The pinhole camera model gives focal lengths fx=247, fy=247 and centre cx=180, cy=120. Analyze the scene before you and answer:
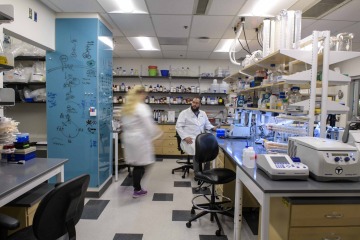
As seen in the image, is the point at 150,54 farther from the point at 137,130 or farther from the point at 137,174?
the point at 137,174

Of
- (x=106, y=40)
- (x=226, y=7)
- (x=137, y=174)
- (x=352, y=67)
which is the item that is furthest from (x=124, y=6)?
(x=352, y=67)

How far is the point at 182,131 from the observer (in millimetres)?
4234

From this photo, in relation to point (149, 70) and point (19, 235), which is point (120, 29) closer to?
point (149, 70)

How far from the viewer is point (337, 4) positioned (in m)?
2.95

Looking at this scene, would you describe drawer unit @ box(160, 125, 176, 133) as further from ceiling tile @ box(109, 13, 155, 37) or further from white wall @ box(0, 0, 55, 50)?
white wall @ box(0, 0, 55, 50)

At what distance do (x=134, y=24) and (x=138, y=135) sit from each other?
5.67 feet

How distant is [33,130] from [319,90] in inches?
169

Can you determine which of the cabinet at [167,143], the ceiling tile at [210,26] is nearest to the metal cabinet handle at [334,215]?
the ceiling tile at [210,26]

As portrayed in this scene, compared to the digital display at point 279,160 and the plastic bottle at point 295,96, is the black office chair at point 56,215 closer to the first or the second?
Answer: the digital display at point 279,160

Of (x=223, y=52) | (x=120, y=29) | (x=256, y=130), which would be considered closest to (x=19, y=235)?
(x=256, y=130)

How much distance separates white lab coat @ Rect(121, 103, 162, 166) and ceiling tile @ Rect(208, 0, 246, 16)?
5.03 ft

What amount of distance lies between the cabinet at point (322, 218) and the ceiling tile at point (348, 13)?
253cm

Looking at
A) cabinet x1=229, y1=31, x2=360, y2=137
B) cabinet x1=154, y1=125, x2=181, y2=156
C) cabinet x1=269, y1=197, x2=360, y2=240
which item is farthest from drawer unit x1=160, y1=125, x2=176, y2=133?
cabinet x1=269, y1=197, x2=360, y2=240

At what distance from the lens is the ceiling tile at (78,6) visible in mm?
2971
